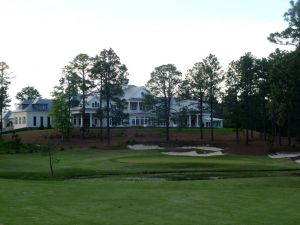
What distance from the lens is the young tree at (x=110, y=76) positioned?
9225 cm

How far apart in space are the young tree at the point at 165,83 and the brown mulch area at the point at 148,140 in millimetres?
5084

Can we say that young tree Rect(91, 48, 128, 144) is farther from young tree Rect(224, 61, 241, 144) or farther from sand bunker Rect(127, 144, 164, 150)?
young tree Rect(224, 61, 241, 144)

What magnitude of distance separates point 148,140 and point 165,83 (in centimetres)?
1237

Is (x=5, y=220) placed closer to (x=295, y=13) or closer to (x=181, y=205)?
(x=181, y=205)

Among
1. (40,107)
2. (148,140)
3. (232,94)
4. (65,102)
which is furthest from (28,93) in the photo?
(232,94)

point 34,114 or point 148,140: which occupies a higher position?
point 34,114

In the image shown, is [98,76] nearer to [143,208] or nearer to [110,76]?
[110,76]

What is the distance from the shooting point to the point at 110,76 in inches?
3659

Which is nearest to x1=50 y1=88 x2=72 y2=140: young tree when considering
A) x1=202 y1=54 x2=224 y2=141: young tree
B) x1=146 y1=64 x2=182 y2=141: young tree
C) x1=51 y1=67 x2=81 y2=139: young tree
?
x1=51 y1=67 x2=81 y2=139: young tree

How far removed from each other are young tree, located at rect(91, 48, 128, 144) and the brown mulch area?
17.4 ft

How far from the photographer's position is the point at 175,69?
96.1 m

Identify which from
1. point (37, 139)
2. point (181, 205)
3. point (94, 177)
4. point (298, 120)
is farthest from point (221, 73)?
point (181, 205)

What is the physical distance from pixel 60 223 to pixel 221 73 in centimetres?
8147

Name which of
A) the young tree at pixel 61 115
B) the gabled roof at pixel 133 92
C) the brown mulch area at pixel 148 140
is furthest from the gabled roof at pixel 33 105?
the young tree at pixel 61 115
